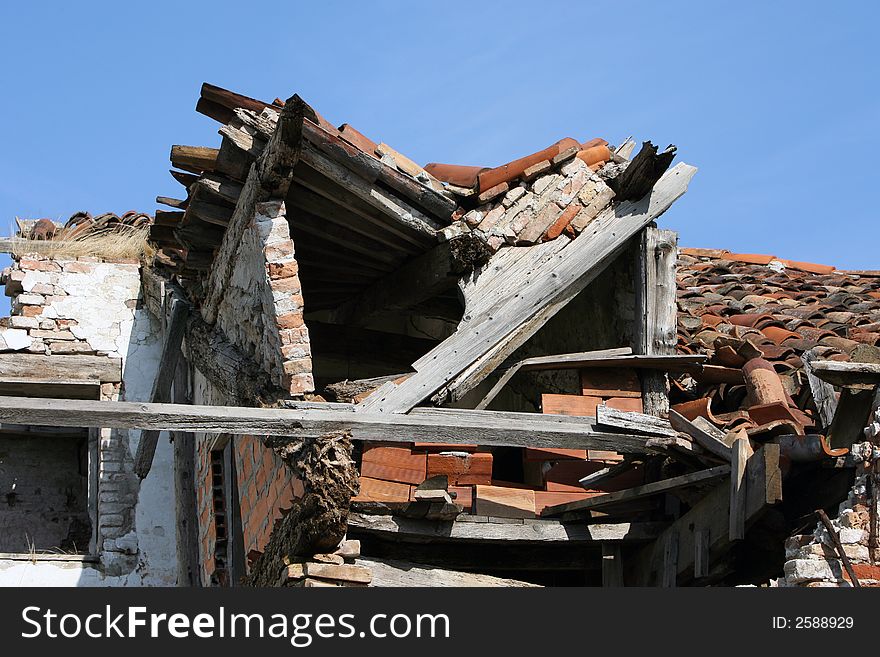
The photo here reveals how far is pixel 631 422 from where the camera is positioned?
23.6 feet

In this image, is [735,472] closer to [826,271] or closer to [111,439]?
[826,271]

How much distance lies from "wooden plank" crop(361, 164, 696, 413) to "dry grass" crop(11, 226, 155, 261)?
5.14 meters

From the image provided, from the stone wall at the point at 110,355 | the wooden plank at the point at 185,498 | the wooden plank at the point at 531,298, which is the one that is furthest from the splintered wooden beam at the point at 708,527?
the stone wall at the point at 110,355

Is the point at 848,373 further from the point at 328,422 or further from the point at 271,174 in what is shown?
the point at 271,174

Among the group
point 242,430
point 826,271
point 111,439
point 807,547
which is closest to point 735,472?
point 807,547

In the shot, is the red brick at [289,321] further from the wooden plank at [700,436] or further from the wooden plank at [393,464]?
the wooden plank at [700,436]

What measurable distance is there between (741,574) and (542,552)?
1.23 metres

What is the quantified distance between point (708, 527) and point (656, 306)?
1569mm

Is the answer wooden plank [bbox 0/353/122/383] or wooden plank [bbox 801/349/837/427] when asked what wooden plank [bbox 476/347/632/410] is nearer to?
wooden plank [bbox 801/349/837/427]

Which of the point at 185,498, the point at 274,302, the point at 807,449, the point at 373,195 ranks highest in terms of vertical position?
the point at 373,195

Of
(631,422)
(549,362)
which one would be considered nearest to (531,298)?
(549,362)

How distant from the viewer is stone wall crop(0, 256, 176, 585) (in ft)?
34.8

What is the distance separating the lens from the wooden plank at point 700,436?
676 cm

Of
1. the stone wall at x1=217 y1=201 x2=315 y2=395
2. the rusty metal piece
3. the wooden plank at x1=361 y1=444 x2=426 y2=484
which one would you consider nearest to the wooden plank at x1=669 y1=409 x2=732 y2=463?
the rusty metal piece
